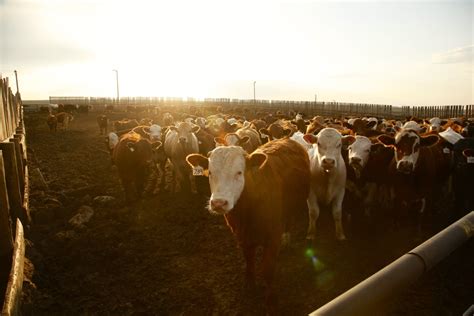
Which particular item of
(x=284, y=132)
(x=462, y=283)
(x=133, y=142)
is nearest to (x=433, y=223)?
(x=462, y=283)

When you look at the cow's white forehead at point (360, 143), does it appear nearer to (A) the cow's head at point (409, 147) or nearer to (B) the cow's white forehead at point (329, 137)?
(A) the cow's head at point (409, 147)

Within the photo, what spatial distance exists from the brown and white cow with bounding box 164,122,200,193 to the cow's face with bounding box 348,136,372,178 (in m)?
4.60

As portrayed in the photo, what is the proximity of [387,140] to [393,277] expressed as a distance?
5673 mm

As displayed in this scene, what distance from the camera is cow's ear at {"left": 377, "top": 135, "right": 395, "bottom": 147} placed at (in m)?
6.40

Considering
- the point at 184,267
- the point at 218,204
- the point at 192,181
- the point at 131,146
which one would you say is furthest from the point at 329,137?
the point at 131,146

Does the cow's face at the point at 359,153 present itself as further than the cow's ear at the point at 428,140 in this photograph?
Yes

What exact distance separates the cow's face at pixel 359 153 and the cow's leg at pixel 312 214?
94cm

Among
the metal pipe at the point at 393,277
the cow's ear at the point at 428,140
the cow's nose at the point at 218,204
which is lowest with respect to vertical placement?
the cow's nose at the point at 218,204

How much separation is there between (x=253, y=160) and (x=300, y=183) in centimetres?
164

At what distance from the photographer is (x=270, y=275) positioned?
12.9 ft

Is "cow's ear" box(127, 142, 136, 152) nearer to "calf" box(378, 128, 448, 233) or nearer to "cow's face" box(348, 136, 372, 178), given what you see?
"cow's face" box(348, 136, 372, 178)

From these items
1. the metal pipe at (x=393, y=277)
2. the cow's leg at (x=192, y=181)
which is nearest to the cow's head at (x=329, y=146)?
the metal pipe at (x=393, y=277)

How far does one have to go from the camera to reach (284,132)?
36.8 feet

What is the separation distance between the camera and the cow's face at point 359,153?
5.97 meters
